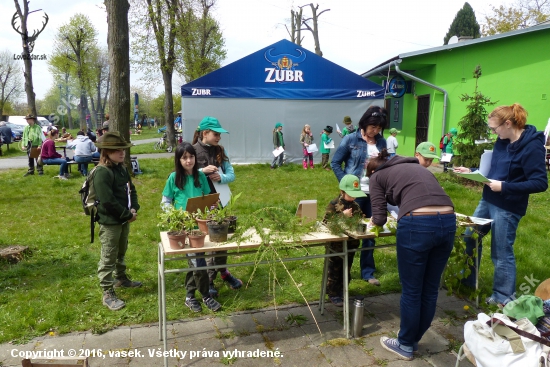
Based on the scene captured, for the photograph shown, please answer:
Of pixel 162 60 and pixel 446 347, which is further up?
pixel 162 60

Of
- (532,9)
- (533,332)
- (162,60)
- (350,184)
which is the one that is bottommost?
(533,332)

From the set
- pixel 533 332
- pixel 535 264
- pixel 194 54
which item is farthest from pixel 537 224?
pixel 194 54

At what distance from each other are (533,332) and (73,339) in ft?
11.2

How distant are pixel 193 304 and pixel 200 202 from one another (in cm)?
115

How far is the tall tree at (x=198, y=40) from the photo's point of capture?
21766mm

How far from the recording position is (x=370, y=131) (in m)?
4.24

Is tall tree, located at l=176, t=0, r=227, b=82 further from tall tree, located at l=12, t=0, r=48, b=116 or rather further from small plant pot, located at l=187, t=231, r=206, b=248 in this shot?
small plant pot, located at l=187, t=231, r=206, b=248

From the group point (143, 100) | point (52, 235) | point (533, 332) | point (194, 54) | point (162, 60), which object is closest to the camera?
point (533, 332)

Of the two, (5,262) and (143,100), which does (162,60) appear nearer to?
(5,262)

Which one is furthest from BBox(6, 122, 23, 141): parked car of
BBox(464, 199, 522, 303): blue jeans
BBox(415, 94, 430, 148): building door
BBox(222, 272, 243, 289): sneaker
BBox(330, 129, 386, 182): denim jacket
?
BBox(464, 199, 522, 303): blue jeans

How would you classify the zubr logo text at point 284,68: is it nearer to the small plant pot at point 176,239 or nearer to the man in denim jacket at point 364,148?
the man in denim jacket at point 364,148

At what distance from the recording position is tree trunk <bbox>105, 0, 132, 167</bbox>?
9.11 metres

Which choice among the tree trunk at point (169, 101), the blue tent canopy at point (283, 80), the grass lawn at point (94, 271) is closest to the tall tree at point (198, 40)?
the tree trunk at point (169, 101)

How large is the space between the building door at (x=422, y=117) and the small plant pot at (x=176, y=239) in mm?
14117
